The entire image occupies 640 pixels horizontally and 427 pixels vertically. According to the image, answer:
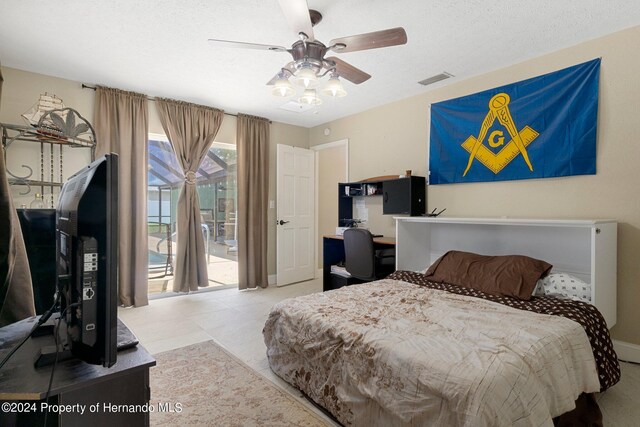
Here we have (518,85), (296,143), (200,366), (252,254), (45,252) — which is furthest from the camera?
(296,143)

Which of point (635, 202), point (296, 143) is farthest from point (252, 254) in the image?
point (635, 202)

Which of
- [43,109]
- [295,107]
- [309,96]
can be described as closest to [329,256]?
[295,107]

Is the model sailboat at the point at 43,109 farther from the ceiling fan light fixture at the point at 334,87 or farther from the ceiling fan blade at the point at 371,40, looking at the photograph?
the ceiling fan blade at the point at 371,40

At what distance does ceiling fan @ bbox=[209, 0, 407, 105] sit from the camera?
1.86 meters

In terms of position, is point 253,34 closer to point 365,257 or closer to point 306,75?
point 306,75

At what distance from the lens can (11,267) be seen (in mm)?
902

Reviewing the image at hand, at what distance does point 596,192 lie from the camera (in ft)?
8.55

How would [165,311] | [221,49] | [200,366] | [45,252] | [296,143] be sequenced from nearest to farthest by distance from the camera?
1. [45,252]
2. [200,366]
3. [221,49]
4. [165,311]
5. [296,143]

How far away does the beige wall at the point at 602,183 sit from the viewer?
2.45 meters

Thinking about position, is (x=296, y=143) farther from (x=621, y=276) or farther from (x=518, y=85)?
(x=621, y=276)

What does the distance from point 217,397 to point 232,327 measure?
1224 mm

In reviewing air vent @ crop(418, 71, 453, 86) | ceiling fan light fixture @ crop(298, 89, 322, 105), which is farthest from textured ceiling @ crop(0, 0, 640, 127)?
ceiling fan light fixture @ crop(298, 89, 322, 105)

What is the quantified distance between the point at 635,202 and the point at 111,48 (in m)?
4.46

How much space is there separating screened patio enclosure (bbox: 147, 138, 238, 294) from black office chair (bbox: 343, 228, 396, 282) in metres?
2.08
